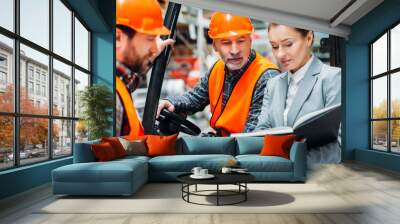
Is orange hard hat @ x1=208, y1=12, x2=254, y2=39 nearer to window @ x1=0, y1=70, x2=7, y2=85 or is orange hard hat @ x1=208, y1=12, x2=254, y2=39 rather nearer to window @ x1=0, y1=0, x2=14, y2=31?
window @ x1=0, y1=0, x2=14, y2=31

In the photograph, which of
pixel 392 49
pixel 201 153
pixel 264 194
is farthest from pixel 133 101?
pixel 392 49

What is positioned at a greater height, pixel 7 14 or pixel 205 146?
pixel 7 14

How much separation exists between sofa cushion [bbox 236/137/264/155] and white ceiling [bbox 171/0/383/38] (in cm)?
266

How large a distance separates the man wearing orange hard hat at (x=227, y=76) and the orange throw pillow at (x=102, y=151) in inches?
108

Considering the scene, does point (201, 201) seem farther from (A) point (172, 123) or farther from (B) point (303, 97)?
(B) point (303, 97)

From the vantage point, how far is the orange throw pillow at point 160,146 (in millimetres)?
6469

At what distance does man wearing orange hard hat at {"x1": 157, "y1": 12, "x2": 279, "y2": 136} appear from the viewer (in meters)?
8.23

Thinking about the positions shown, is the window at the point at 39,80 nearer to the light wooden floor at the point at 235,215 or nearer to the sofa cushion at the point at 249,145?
the light wooden floor at the point at 235,215

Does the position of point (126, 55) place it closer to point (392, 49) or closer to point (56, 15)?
point (56, 15)

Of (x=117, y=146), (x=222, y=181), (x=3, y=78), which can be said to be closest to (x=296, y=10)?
(x=117, y=146)

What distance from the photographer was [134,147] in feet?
21.1

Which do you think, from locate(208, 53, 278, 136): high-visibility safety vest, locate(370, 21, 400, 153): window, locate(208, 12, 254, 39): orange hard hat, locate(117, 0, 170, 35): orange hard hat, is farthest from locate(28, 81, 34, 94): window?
locate(370, 21, 400, 153): window

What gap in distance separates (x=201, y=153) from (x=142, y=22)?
11.3ft

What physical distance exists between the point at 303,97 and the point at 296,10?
186 cm
